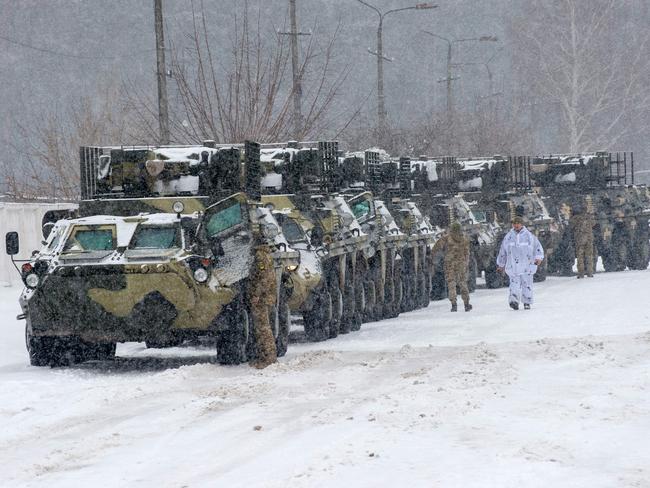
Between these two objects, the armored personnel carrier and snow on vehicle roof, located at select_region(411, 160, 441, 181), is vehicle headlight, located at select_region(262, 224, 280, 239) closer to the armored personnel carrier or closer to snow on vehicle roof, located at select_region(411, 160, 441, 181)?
the armored personnel carrier

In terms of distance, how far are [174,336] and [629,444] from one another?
6936 millimetres

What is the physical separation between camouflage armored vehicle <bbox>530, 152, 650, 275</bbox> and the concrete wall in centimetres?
1280

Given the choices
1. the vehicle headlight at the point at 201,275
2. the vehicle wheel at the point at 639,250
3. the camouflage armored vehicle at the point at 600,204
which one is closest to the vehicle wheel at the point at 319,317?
the vehicle headlight at the point at 201,275

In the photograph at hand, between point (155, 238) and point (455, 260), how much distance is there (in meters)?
9.82

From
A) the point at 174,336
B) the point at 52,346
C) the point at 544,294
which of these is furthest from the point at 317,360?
the point at 544,294

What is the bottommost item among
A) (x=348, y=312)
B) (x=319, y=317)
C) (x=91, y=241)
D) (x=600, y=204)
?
(x=348, y=312)

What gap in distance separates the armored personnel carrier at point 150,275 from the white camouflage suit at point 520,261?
723 cm

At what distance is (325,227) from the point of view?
21.5 meters

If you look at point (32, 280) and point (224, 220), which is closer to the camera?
point (32, 280)

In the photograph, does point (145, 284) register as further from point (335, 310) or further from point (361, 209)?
point (361, 209)

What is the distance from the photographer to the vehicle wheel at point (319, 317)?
66.4 feet

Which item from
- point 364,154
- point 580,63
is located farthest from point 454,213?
point 580,63

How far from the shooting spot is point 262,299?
1617cm

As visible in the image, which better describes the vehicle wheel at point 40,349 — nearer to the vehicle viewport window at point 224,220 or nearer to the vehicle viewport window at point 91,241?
the vehicle viewport window at point 91,241
